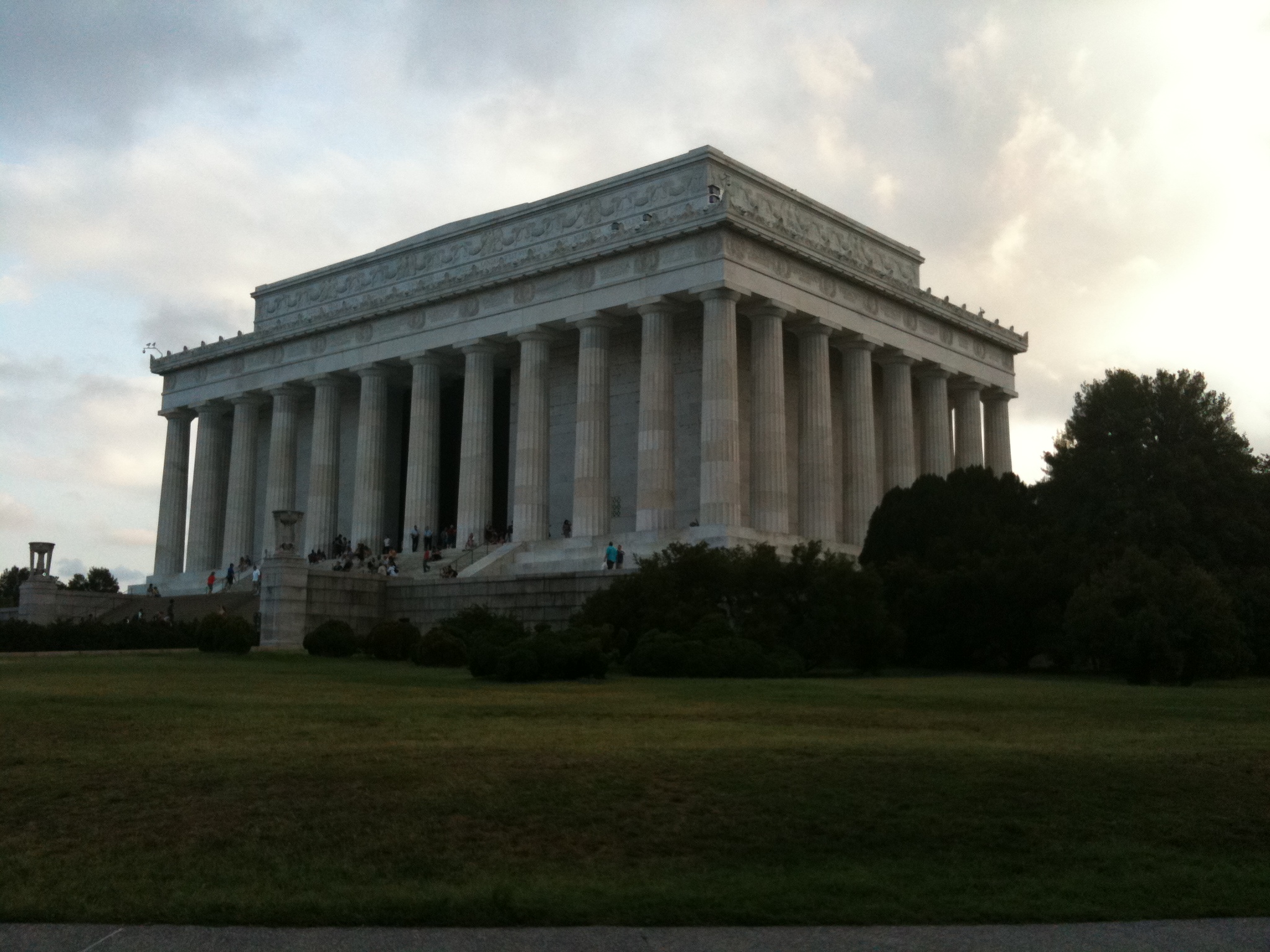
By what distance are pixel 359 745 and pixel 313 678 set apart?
14602 millimetres

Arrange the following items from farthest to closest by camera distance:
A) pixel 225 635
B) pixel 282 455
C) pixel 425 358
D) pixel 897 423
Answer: pixel 282 455 < pixel 425 358 < pixel 897 423 < pixel 225 635

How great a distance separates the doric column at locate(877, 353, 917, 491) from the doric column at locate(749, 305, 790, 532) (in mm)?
9260

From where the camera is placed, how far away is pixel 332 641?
41719mm

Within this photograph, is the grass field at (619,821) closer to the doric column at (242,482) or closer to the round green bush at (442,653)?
the round green bush at (442,653)

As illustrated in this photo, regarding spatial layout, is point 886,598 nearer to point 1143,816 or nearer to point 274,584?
point 274,584

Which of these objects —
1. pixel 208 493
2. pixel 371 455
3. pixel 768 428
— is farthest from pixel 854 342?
pixel 208 493

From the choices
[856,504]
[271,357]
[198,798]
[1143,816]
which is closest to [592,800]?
[198,798]

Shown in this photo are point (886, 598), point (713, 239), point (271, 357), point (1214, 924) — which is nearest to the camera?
point (1214, 924)

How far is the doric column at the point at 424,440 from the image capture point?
74312 mm

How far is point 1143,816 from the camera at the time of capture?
46.8 feet

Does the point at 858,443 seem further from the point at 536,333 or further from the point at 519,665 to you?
the point at 519,665

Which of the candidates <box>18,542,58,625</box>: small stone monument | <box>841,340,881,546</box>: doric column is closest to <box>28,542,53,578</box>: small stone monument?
<box>18,542,58,625</box>: small stone monument

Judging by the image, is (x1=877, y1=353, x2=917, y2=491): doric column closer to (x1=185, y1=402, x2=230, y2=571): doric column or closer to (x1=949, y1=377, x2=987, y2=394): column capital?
(x1=949, y1=377, x2=987, y2=394): column capital

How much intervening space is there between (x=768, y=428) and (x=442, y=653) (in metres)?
29.3
